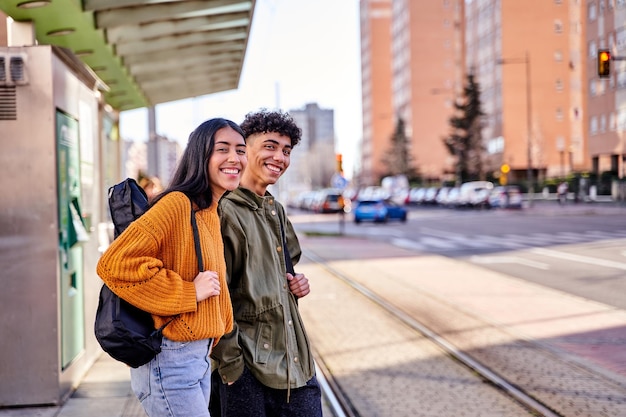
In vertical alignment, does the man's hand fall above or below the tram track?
above

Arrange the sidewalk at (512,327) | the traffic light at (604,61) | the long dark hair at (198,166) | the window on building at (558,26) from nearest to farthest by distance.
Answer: the long dark hair at (198,166) → the sidewalk at (512,327) → the traffic light at (604,61) → the window on building at (558,26)

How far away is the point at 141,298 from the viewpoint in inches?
111

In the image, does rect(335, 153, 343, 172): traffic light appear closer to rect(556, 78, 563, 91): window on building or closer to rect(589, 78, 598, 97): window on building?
rect(589, 78, 598, 97): window on building

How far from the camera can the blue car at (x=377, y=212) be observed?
4056 cm

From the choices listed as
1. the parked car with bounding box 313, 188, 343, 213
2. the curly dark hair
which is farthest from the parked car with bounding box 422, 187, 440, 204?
the curly dark hair

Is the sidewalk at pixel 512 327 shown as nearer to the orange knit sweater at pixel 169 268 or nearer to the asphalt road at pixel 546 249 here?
the asphalt road at pixel 546 249

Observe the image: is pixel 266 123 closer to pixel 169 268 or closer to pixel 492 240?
pixel 169 268

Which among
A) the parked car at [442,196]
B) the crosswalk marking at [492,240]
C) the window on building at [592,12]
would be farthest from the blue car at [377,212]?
the parked car at [442,196]

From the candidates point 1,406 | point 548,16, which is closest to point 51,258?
point 1,406

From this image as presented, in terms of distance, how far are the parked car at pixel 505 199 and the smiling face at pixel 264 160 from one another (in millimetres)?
50450

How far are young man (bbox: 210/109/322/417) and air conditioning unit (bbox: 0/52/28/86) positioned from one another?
9.49 feet

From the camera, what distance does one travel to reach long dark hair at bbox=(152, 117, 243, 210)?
3039 millimetres

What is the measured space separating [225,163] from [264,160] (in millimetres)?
509

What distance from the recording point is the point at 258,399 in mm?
3387
